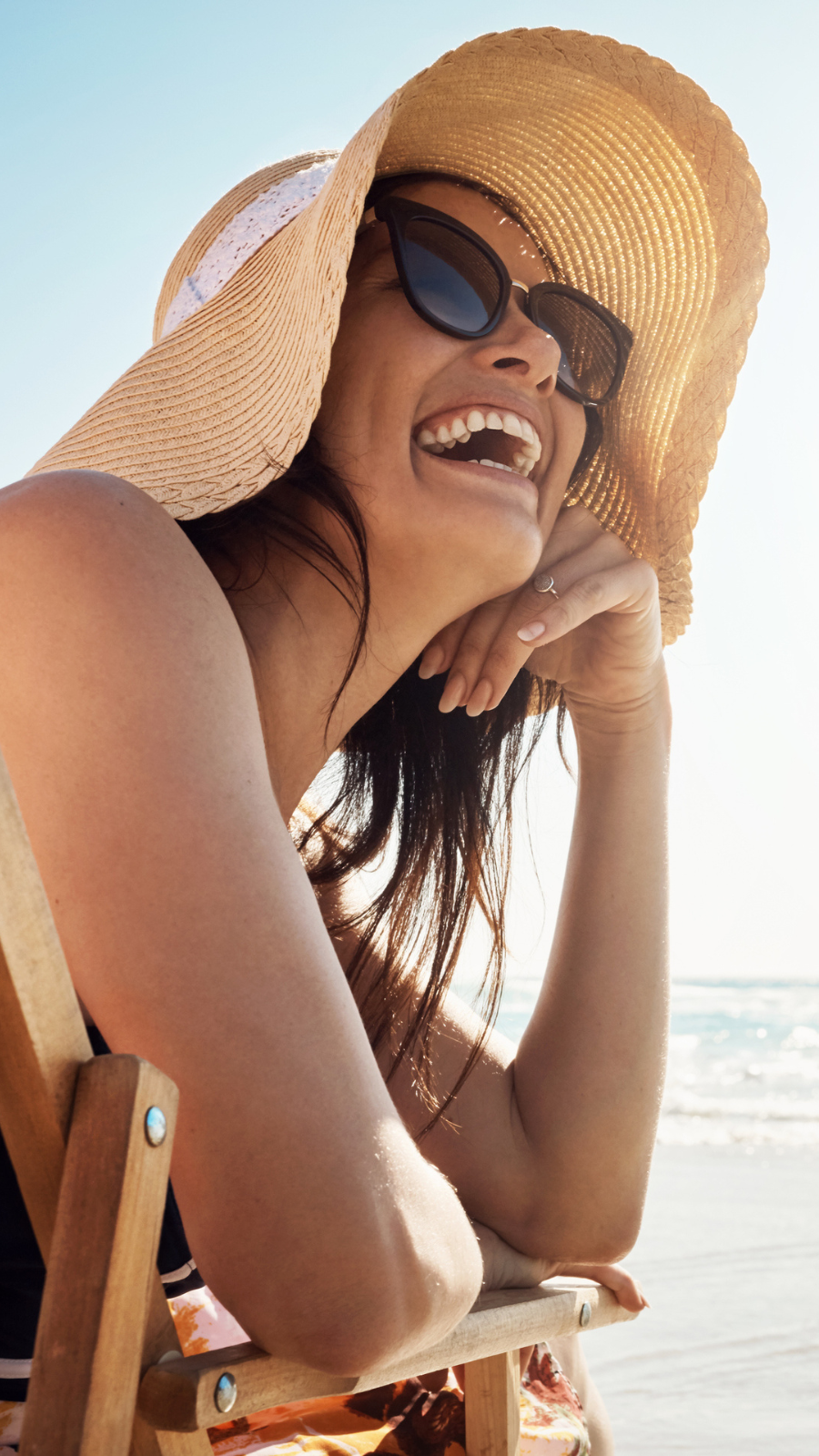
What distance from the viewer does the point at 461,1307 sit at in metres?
1.00

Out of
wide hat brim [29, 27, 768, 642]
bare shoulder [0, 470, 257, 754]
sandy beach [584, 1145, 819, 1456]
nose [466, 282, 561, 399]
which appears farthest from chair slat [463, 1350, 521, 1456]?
sandy beach [584, 1145, 819, 1456]

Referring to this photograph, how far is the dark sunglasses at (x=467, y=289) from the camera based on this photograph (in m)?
1.62

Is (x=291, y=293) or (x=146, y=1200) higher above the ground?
(x=291, y=293)

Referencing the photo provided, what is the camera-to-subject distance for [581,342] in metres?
1.94

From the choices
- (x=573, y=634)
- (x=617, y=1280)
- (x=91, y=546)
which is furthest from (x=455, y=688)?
(x=617, y=1280)

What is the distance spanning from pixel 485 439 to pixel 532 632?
31 centimetres

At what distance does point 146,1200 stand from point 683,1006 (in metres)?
20.0

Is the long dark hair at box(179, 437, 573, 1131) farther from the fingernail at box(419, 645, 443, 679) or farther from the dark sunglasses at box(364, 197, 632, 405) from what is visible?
the dark sunglasses at box(364, 197, 632, 405)

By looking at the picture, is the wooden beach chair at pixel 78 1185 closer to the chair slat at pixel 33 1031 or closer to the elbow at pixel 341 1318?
the chair slat at pixel 33 1031

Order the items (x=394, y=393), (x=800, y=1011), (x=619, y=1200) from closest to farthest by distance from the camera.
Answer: (x=394, y=393)
(x=619, y=1200)
(x=800, y=1011)

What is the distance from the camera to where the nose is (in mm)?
1667

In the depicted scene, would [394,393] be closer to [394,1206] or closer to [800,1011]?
[394,1206]

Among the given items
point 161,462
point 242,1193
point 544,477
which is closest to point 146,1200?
point 242,1193

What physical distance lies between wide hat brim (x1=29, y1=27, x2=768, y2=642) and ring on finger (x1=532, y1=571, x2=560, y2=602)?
34 cm
